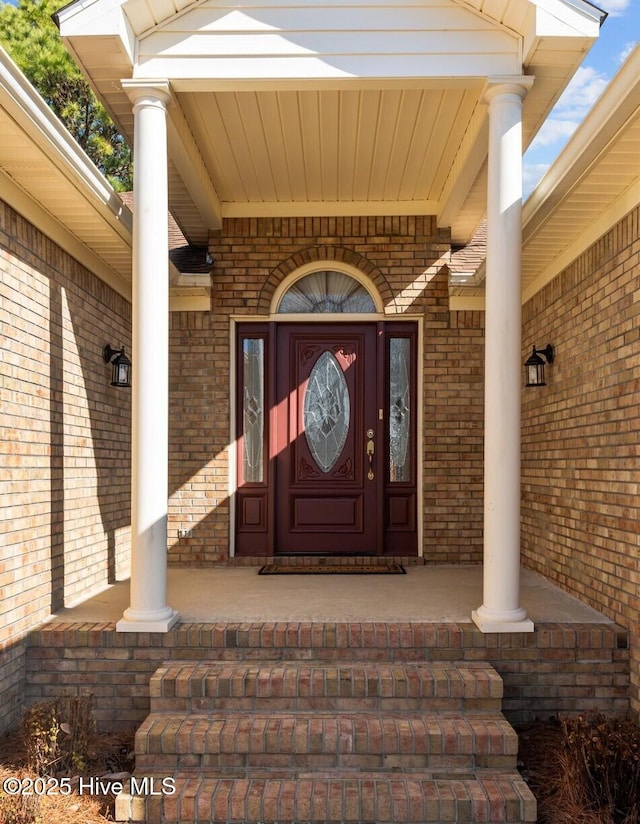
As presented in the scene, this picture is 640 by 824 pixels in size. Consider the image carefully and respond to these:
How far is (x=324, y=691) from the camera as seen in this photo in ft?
12.2

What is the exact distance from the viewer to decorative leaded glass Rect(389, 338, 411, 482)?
6465 mm

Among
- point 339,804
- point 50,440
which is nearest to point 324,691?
point 339,804

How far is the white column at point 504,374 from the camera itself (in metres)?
3.99

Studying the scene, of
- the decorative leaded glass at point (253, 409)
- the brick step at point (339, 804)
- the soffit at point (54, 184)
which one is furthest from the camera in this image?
the decorative leaded glass at point (253, 409)

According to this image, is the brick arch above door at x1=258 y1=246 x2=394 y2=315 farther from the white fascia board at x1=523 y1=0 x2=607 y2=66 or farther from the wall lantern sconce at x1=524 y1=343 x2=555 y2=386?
the white fascia board at x1=523 y1=0 x2=607 y2=66

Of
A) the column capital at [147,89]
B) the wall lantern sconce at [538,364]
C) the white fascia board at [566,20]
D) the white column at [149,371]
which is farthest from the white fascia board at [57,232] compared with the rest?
the wall lantern sconce at [538,364]

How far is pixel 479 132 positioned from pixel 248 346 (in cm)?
287

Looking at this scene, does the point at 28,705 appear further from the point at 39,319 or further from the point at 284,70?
the point at 284,70

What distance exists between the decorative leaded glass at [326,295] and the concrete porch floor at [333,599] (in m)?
2.32

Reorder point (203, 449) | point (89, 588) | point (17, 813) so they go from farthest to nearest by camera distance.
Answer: point (203, 449) → point (89, 588) → point (17, 813)

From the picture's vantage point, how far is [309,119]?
15.6ft

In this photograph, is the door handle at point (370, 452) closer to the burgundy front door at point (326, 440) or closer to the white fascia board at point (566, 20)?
the burgundy front door at point (326, 440)

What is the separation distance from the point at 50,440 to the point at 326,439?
2.58 meters

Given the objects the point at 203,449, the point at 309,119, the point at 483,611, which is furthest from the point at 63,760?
the point at 309,119
